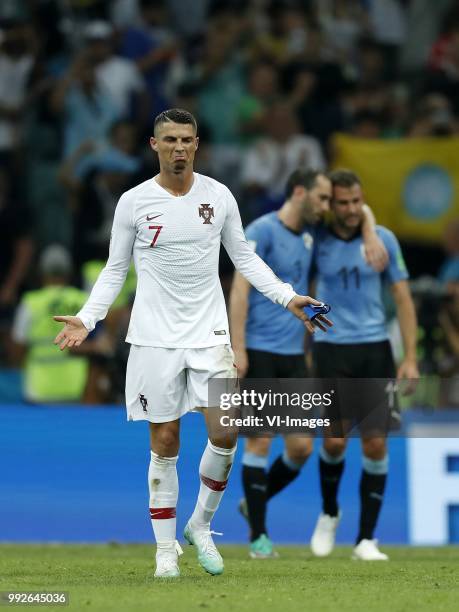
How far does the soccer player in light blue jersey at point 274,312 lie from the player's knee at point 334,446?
155 millimetres

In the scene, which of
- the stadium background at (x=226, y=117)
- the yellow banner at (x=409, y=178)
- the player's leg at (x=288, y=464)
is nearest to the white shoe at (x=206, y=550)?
the player's leg at (x=288, y=464)

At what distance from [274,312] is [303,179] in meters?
0.87

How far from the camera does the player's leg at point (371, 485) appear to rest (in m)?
9.81

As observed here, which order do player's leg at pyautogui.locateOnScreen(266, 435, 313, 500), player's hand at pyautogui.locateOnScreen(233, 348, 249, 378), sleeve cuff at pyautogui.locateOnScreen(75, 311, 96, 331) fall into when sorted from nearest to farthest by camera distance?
sleeve cuff at pyautogui.locateOnScreen(75, 311, 96, 331)
player's hand at pyautogui.locateOnScreen(233, 348, 249, 378)
player's leg at pyautogui.locateOnScreen(266, 435, 313, 500)

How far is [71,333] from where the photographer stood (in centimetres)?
736

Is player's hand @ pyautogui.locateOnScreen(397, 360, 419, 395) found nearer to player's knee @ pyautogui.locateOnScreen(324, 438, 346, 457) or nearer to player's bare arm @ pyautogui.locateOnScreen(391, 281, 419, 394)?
player's bare arm @ pyautogui.locateOnScreen(391, 281, 419, 394)

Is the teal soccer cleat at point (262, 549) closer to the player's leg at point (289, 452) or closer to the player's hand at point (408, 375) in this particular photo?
the player's leg at point (289, 452)

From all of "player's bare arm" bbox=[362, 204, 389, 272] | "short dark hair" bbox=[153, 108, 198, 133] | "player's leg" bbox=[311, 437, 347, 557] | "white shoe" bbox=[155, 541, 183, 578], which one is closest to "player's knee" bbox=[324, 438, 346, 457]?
"player's leg" bbox=[311, 437, 347, 557]

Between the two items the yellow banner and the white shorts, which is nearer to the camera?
the white shorts

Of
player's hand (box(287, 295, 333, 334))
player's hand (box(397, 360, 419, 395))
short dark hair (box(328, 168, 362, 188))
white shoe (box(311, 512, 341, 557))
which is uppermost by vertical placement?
short dark hair (box(328, 168, 362, 188))

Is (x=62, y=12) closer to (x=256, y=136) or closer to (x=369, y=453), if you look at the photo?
(x=256, y=136)

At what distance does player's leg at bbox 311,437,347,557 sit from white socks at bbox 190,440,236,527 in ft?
7.25

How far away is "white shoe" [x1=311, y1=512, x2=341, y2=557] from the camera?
999cm

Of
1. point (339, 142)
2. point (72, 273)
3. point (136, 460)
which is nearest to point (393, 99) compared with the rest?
point (339, 142)
